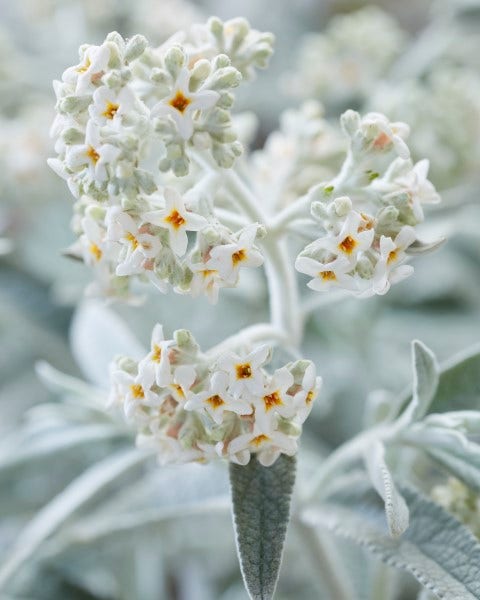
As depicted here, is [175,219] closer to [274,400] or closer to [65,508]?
[274,400]

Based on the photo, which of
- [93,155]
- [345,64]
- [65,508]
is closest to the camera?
[93,155]

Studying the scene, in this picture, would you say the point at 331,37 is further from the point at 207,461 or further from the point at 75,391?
the point at 207,461

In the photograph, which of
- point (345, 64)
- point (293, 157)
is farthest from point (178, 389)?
point (345, 64)

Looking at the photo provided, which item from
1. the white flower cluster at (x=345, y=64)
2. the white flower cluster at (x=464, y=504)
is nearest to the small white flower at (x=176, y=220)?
the white flower cluster at (x=464, y=504)

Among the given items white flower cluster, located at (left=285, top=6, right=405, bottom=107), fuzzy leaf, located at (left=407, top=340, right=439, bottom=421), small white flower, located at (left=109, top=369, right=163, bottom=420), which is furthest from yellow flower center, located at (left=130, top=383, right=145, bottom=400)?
white flower cluster, located at (left=285, top=6, right=405, bottom=107)

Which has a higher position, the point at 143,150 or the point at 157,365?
the point at 143,150

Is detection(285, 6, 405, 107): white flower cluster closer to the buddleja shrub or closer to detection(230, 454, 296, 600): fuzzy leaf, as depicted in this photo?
the buddleja shrub

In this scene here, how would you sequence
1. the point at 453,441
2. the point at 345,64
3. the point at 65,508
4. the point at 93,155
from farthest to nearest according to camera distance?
the point at 345,64 → the point at 65,508 → the point at 453,441 → the point at 93,155
